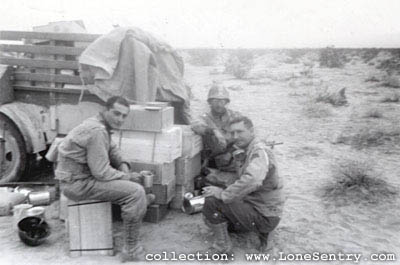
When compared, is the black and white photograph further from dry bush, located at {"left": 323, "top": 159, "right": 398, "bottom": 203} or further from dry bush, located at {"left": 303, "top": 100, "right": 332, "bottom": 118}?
dry bush, located at {"left": 303, "top": 100, "right": 332, "bottom": 118}

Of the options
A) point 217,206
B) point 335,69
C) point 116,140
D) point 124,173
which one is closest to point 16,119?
point 116,140

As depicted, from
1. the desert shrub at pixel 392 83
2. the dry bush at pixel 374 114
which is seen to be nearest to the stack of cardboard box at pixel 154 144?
the dry bush at pixel 374 114

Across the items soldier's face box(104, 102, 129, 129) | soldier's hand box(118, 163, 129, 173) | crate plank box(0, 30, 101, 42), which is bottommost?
soldier's hand box(118, 163, 129, 173)

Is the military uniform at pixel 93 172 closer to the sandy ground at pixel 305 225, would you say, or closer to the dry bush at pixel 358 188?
the sandy ground at pixel 305 225

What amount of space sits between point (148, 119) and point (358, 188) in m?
3.22

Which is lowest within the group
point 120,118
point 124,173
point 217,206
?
point 217,206

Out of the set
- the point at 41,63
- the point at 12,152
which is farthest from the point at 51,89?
the point at 12,152

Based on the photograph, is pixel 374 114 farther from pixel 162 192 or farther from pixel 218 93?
pixel 162 192

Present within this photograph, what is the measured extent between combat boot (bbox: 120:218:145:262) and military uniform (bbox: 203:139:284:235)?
0.72 m

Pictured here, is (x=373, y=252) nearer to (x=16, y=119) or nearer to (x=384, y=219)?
(x=384, y=219)

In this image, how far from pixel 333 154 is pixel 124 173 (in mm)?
5243

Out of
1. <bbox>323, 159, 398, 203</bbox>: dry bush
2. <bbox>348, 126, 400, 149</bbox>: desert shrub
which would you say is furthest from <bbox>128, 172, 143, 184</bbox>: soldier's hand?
<bbox>348, 126, 400, 149</bbox>: desert shrub

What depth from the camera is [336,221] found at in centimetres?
505

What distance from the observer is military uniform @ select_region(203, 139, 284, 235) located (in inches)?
155
